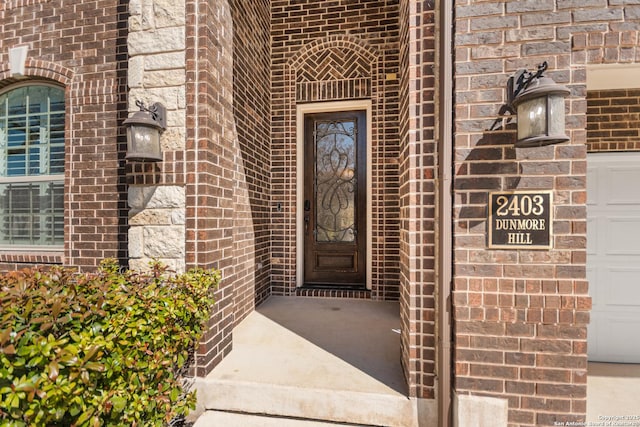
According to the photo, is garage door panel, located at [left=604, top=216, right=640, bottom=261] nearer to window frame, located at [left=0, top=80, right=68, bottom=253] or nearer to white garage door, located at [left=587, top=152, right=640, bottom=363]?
white garage door, located at [left=587, top=152, right=640, bottom=363]

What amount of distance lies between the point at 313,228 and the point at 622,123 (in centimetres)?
347

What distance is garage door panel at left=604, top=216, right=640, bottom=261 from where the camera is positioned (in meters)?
2.73

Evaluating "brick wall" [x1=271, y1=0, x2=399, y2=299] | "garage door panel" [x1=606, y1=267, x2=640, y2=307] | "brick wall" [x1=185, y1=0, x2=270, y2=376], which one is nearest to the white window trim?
"brick wall" [x1=271, y1=0, x2=399, y2=299]

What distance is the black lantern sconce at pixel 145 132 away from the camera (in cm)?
214

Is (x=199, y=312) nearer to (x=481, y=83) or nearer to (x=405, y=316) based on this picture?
(x=405, y=316)

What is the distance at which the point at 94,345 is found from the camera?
131 centimetres

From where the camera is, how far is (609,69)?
192 centimetres

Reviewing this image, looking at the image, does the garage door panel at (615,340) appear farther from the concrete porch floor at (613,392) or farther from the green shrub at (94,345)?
the green shrub at (94,345)

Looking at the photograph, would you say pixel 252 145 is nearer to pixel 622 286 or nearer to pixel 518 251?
pixel 518 251

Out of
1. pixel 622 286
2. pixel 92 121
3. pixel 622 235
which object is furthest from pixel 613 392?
pixel 92 121

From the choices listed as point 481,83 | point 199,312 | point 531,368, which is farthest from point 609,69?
point 199,312

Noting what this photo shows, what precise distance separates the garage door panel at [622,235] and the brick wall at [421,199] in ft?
6.71

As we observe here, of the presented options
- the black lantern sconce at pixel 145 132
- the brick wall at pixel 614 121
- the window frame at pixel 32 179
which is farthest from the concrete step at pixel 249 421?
the brick wall at pixel 614 121

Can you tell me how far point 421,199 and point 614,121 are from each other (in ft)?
7.77
